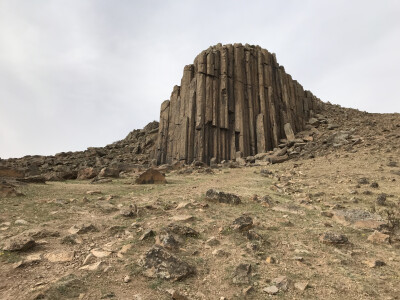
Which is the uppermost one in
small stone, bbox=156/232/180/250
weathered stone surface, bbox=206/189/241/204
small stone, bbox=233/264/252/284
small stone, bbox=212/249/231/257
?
weathered stone surface, bbox=206/189/241/204

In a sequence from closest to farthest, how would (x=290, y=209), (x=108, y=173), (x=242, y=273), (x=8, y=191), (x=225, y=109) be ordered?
(x=242, y=273) → (x=290, y=209) → (x=8, y=191) → (x=108, y=173) → (x=225, y=109)

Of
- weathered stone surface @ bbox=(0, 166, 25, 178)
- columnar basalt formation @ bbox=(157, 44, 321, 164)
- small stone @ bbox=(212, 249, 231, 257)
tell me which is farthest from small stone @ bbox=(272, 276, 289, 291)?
columnar basalt formation @ bbox=(157, 44, 321, 164)

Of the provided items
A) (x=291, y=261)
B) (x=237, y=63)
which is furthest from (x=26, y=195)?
(x=237, y=63)

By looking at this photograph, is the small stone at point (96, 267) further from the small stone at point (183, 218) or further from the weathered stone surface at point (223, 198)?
the weathered stone surface at point (223, 198)

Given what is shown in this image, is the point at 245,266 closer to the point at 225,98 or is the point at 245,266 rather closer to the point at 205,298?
the point at 205,298

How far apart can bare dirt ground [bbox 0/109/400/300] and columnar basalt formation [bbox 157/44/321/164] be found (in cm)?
1604

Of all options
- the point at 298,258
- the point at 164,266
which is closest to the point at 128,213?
the point at 164,266

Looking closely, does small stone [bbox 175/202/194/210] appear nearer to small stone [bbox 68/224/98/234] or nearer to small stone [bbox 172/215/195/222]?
small stone [bbox 172/215/195/222]

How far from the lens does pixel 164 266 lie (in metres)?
5.43

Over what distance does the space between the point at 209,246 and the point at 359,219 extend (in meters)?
4.92

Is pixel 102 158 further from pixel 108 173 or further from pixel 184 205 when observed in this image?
pixel 184 205

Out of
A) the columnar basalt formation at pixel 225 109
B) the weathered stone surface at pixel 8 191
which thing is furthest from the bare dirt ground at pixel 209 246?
the columnar basalt formation at pixel 225 109

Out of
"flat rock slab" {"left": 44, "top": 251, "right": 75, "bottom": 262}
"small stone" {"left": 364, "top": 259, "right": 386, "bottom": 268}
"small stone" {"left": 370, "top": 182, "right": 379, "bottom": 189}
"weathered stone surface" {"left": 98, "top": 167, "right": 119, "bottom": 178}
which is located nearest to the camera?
"flat rock slab" {"left": 44, "top": 251, "right": 75, "bottom": 262}

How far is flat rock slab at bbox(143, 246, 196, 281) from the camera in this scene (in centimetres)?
525
